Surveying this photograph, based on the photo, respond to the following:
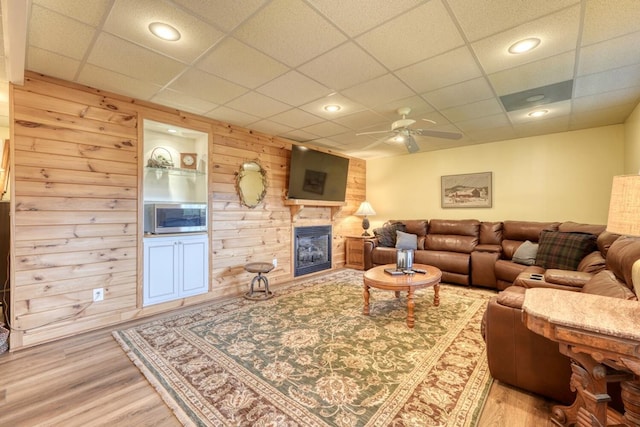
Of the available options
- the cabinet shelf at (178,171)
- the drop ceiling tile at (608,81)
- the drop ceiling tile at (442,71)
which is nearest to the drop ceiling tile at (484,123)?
the drop ceiling tile at (608,81)

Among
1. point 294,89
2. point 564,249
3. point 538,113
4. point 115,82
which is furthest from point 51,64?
point 564,249

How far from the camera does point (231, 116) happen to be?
364 cm

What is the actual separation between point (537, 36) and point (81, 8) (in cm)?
299

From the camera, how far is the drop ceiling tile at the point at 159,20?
5.53 feet

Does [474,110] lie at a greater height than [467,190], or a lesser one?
greater

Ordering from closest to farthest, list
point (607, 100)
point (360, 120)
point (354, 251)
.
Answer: point (607, 100) < point (360, 120) < point (354, 251)

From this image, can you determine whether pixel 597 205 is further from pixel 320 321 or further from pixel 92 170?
pixel 92 170

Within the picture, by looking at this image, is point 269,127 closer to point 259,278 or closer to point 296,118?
point 296,118

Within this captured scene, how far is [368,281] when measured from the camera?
299 centimetres

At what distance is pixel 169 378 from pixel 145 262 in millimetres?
1620

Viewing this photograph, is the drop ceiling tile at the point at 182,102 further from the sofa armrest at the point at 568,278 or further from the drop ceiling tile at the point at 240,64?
the sofa armrest at the point at 568,278

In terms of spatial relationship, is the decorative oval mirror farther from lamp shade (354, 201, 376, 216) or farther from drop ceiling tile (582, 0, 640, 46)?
drop ceiling tile (582, 0, 640, 46)

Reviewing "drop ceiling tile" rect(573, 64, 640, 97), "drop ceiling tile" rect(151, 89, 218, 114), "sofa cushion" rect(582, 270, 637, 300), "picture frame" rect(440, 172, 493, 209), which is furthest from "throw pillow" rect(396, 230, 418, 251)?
"drop ceiling tile" rect(151, 89, 218, 114)

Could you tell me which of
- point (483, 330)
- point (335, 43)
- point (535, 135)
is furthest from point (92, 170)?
point (535, 135)
